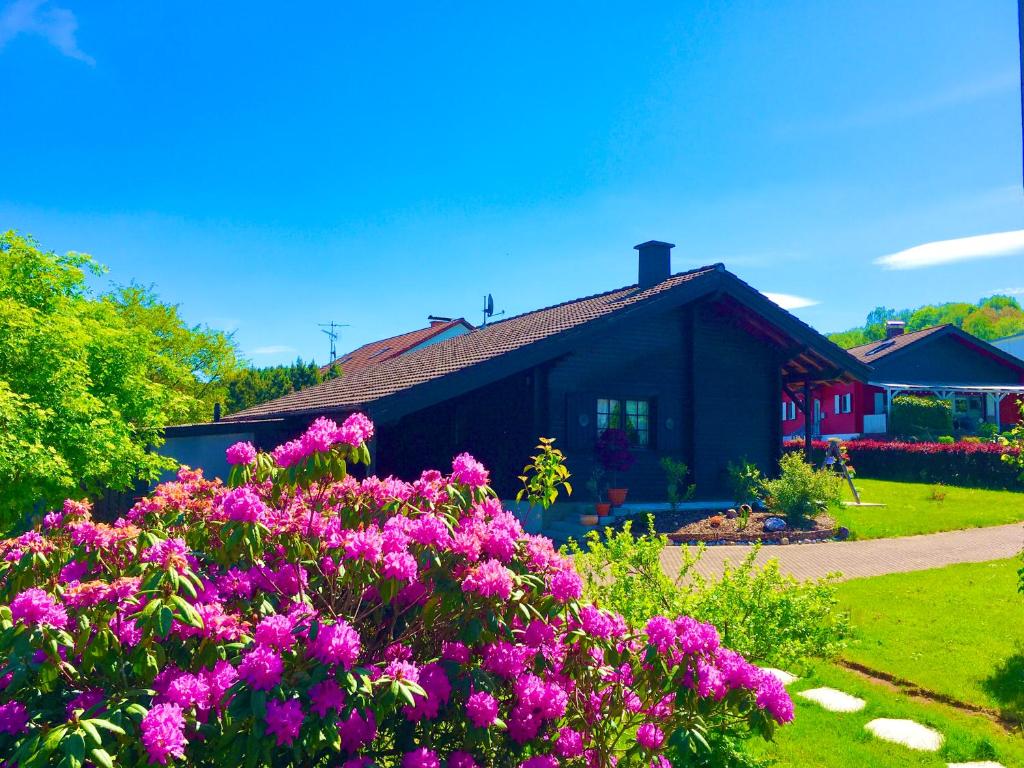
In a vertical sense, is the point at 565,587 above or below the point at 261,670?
above

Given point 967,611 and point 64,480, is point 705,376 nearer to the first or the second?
point 967,611

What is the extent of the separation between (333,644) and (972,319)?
133 metres

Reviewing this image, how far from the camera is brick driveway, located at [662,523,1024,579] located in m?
11.2

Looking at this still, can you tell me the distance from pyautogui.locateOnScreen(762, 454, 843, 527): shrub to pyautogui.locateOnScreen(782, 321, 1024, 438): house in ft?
68.2

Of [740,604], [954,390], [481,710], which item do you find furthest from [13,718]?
[954,390]

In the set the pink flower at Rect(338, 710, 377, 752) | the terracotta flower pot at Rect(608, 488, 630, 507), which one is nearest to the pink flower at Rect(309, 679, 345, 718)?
the pink flower at Rect(338, 710, 377, 752)

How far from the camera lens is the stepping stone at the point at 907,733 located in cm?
503

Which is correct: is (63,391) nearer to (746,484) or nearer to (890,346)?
(746,484)

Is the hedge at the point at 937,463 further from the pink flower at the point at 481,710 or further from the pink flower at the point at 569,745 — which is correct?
the pink flower at the point at 481,710

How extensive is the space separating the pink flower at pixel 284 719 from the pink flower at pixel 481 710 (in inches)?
27.6

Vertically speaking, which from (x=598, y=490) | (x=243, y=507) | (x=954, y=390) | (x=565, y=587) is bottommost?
(x=598, y=490)

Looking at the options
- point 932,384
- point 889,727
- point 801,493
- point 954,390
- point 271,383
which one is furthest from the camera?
point 932,384

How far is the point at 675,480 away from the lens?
54.2 feet

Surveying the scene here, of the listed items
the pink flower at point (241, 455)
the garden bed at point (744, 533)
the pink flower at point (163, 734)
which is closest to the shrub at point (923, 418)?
the garden bed at point (744, 533)
